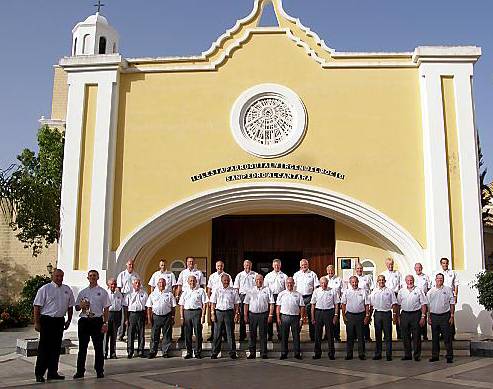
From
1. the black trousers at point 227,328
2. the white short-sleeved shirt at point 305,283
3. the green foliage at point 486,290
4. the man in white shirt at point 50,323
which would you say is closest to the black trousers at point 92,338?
the man in white shirt at point 50,323

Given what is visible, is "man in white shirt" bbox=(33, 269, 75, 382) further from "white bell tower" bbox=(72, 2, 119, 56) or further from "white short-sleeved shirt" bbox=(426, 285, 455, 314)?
"white bell tower" bbox=(72, 2, 119, 56)

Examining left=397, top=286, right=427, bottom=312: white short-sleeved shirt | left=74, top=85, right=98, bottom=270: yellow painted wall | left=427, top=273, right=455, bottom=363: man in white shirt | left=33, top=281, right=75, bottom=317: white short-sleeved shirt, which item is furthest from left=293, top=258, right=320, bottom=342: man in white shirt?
left=74, top=85, right=98, bottom=270: yellow painted wall

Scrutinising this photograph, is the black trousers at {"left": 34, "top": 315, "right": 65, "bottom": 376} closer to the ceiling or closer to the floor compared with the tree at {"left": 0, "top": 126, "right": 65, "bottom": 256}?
closer to the floor

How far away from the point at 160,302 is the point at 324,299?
2.90 meters

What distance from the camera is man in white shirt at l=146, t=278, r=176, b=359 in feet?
32.6

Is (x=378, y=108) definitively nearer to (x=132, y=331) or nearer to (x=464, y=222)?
(x=464, y=222)

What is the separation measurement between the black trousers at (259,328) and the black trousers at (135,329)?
1.96m

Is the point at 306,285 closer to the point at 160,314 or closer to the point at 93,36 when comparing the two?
the point at 160,314

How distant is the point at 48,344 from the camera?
7.86m

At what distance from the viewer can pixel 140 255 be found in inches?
519

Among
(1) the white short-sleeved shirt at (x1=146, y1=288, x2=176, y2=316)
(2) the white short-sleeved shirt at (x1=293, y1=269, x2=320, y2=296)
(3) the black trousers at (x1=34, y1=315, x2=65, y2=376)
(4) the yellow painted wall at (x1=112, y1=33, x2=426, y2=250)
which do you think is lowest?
(3) the black trousers at (x1=34, y1=315, x2=65, y2=376)

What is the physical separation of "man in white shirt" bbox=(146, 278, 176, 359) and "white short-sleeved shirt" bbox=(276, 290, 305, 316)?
6.48 ft

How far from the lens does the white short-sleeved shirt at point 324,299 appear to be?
9.76 m

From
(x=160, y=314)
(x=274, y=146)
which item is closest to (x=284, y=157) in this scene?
(x=274, y=146)
